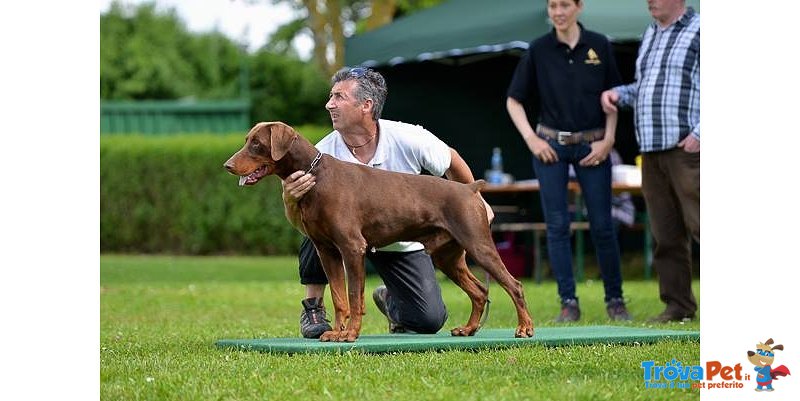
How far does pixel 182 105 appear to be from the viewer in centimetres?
2353

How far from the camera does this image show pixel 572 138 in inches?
308

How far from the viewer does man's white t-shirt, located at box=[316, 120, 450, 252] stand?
5.98 metres

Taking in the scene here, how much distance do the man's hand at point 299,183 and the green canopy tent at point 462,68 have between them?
20.8 ft

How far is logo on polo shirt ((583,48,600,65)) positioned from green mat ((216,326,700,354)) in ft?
7.38

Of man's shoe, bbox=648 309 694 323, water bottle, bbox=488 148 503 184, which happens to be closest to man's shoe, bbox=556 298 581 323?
man's shoe, bbox=648 309 694 323

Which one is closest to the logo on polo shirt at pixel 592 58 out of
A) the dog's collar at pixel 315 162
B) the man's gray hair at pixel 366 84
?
the man's gray hair at pixel 366 84

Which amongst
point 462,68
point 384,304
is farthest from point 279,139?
point 462,68

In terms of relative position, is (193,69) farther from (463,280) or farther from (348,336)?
(348,336)

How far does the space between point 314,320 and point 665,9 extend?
290 cm
